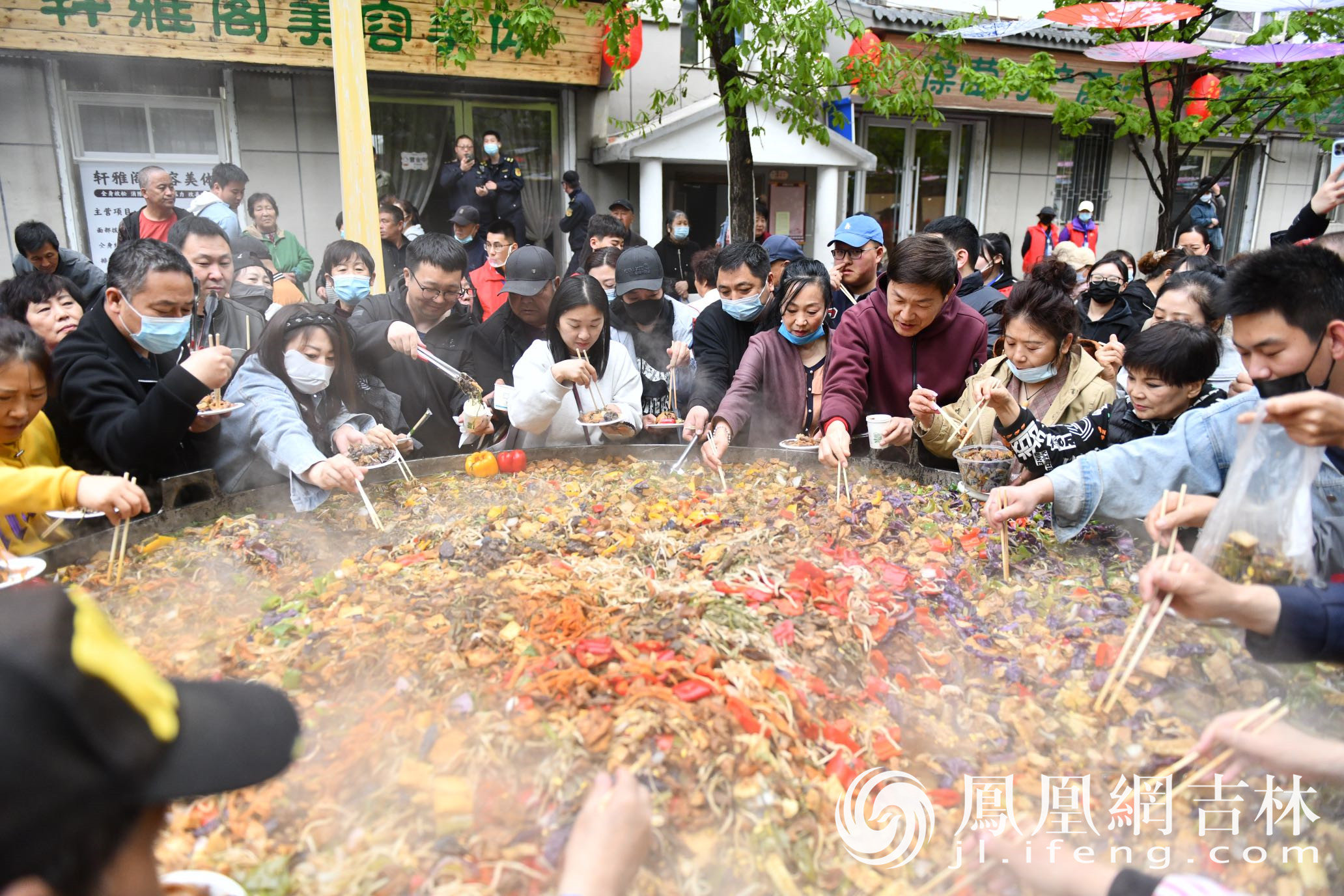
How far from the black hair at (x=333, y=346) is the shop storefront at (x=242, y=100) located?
5.36 metres

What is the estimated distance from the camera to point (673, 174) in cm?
1296

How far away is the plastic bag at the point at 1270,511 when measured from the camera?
2.17 metres

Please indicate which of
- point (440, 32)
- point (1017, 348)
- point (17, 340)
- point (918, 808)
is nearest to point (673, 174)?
point (440, 32)

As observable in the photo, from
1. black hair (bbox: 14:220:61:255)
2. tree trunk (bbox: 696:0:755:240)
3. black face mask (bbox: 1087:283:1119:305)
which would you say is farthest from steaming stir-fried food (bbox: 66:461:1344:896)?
tree trunk (bbox: 696:0:755:240)

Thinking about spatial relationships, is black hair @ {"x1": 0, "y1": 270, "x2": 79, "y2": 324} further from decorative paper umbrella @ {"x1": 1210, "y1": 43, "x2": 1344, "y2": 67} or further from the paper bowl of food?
A: decorative paper umbrella @ {"x1": 1210, "y1": 43, "x2": 1344, "y2": 67}

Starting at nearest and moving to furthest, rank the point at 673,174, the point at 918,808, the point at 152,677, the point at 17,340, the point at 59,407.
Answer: the point at 152,677 < the point at 918,808 < the point at 17,340 < the point at 59,407 < the point at 673,174

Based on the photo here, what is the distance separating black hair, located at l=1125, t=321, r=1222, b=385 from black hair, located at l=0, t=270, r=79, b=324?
5257 mm

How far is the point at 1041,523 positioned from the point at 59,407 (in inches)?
173

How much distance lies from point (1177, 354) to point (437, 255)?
4.11m

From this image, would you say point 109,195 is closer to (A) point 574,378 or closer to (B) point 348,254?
(B) point 348,254

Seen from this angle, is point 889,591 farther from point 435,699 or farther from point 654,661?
point 435,699

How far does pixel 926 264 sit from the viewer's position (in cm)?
397


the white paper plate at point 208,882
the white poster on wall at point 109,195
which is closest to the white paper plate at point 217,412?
the white paper plate at point 208,882

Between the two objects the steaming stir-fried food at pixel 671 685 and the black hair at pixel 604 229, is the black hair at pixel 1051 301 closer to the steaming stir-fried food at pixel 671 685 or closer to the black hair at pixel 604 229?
the steaming stir-fried food at pixel 671 685
